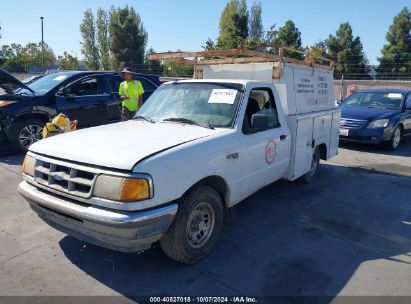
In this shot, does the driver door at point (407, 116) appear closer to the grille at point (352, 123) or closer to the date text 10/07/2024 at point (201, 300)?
the grille at point (352, 123)

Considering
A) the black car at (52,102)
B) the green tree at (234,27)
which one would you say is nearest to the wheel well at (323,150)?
the black car at (52,102)

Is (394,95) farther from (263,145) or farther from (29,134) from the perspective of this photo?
(29,134)

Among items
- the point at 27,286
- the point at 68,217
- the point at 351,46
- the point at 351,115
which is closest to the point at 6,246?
the point at 27,286

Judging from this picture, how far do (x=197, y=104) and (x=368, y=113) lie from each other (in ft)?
22.7

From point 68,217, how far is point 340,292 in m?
2.49

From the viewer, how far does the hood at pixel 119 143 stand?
3126 mm

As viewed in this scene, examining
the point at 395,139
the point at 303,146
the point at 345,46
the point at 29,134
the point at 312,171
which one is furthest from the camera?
the point at 345,46

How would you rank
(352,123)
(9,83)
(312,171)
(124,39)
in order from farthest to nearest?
(124,39), (352,123), (9,83), (312,171)

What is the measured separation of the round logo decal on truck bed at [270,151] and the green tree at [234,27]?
46.8 ft

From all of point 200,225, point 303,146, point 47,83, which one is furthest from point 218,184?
point 47,83

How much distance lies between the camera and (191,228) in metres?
3.63

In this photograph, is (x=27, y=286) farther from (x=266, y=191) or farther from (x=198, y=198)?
(x=266, y=191)

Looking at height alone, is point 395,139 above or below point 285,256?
above

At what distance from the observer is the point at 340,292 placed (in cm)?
329
